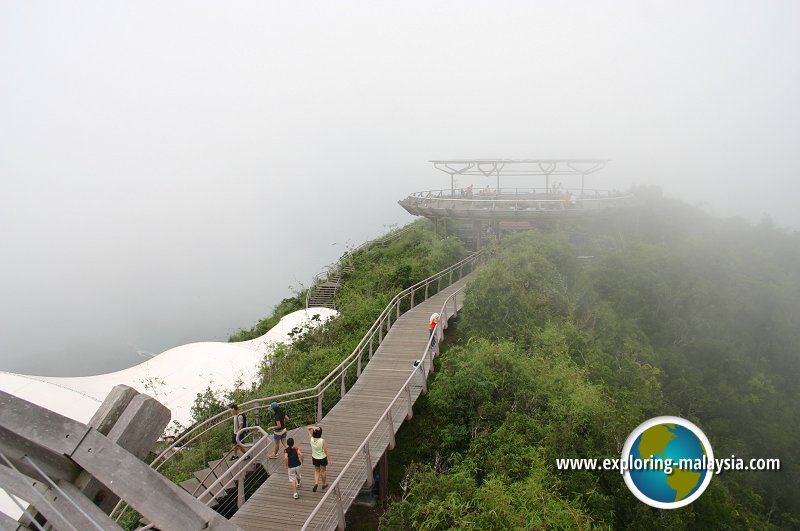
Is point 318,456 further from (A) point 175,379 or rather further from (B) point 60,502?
(A) point 175,379

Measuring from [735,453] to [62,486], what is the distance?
1636cm

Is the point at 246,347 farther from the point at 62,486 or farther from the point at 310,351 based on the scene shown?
the point at 62,486

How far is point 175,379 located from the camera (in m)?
23.0

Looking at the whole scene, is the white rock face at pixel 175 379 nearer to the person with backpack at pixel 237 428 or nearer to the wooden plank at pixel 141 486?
the person with backpack at pixel 237 428

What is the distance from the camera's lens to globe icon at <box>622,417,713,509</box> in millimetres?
9031

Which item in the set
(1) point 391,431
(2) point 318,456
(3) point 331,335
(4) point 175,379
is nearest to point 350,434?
(1) point 391,431

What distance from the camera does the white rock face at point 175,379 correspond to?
21.1 metres

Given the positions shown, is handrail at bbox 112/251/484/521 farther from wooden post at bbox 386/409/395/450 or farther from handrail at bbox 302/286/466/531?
wooden post at bbox 386/409/395/450

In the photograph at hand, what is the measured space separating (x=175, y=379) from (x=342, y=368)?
1178cm

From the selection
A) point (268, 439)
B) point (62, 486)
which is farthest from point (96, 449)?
point (268, 439)

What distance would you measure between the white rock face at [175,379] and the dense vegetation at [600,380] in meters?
7.51

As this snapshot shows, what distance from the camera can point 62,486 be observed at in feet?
11.4

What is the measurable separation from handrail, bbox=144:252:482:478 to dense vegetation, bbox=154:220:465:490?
0.40 meters

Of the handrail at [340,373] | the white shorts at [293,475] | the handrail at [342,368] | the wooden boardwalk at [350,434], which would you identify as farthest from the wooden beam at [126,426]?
the handrail at [342,368]
